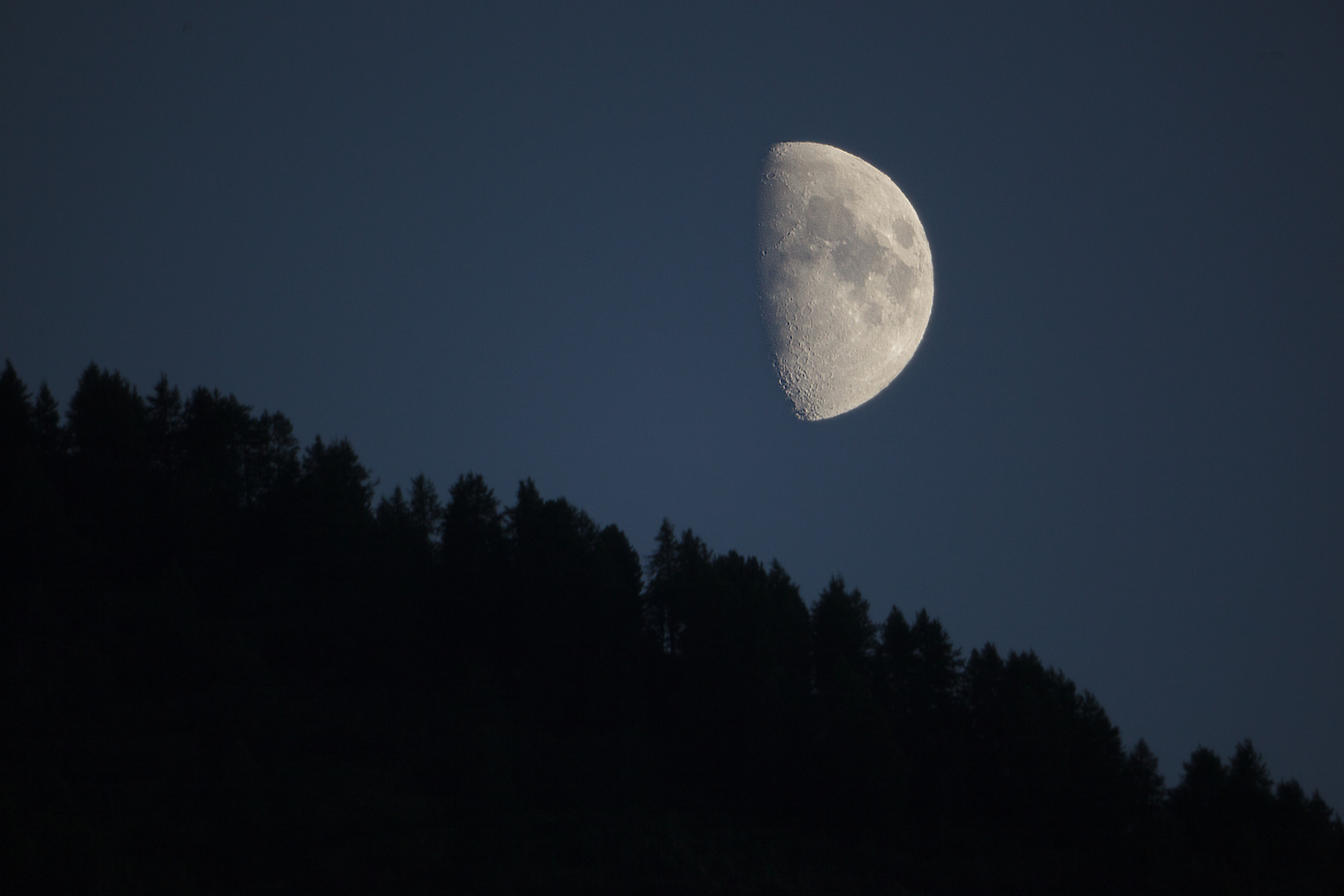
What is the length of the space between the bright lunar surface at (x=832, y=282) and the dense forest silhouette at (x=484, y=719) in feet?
46.1

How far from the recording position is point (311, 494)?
60875 mm

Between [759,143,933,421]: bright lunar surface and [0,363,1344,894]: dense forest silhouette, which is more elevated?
[759,143,933,421]: bright lunar surface

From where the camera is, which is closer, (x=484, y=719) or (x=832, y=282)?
(x=484, y=719)

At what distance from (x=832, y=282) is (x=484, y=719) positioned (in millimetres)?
31487

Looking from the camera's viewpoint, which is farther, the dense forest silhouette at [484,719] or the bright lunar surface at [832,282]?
the bright lunar surface at [832,282]

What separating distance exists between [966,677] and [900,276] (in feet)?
84.6

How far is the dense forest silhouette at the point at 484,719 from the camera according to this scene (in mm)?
29078

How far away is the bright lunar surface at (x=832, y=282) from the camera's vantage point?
53.5 m

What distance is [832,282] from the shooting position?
53.2 meters

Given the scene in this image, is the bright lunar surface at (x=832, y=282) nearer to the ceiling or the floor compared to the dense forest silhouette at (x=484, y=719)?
nearer to the ceiling

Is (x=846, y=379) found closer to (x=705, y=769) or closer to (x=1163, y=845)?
(x=705, y=769)

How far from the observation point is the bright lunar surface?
5350cm

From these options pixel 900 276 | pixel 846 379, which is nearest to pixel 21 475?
pixel 846 379

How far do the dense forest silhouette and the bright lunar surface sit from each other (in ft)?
46.1
